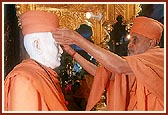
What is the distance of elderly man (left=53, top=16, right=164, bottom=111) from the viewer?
179 centimetres

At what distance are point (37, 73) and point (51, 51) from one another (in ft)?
0.41

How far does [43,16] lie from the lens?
71.0 inches

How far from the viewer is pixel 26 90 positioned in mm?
1744

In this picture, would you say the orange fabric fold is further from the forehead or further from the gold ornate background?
the forehead

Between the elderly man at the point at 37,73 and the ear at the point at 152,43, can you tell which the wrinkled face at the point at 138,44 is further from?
the elderly man at the point at 37,73

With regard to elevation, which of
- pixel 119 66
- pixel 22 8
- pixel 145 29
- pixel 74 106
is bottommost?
pixel 74 106

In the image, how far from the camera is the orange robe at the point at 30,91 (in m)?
1.75

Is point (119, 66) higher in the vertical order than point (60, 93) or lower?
higher

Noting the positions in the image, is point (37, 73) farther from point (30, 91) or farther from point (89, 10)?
point (89, 10)

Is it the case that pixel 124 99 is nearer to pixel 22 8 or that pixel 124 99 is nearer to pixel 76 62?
pixel 76 62

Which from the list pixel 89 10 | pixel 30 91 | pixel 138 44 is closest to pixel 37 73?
→ pixel 30 91

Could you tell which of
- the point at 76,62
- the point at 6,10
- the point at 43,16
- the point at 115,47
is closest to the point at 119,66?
the point at 115,47

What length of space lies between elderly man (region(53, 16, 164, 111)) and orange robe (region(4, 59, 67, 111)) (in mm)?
163

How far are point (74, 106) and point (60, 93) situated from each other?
3.5 inches
